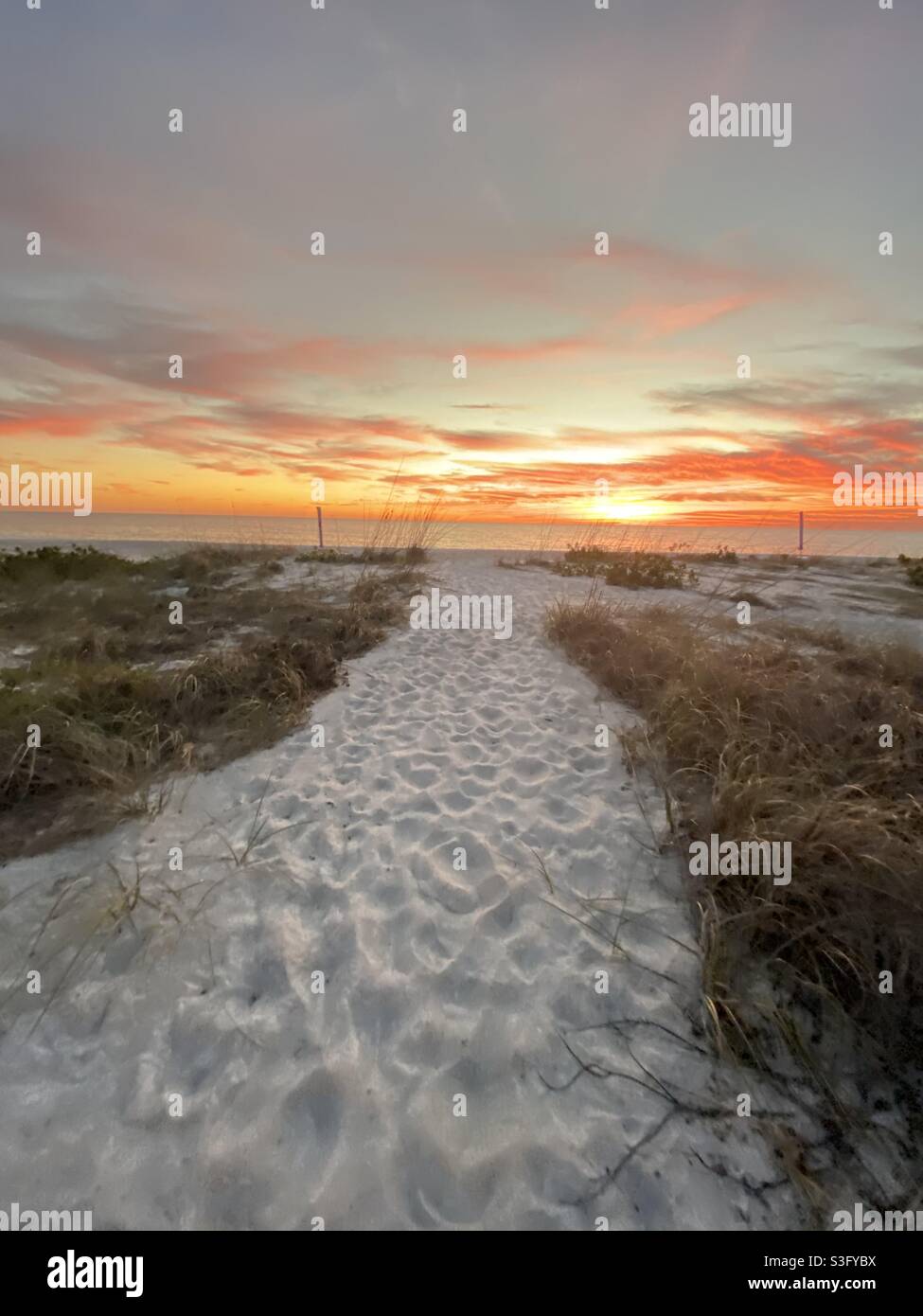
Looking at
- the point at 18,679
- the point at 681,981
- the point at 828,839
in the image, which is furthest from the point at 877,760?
the point at 18,679

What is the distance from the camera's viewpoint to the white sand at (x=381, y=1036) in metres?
2.05

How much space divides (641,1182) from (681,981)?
0.94m

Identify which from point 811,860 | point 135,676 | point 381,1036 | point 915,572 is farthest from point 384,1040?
point 915,572

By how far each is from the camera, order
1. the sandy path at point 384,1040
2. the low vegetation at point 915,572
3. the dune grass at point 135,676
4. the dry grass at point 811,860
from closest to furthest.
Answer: the sandy path at point 384,1040
the dry grass at point 811,860
the dune grass at point 135,676
the low vegetation at point 915,572

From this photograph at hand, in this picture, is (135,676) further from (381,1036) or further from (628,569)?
(628,569)

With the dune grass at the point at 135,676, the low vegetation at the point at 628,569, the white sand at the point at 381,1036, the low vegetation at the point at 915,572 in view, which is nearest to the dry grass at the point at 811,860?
the white sand at the point at 381,1036

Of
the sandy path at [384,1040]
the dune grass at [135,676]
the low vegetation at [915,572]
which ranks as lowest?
the sandy path at [384,1040]

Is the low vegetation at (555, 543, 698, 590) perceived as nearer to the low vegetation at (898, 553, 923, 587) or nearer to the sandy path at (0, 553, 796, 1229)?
the low vegetation at (898, 553, 923, 587)

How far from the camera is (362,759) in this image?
498cm

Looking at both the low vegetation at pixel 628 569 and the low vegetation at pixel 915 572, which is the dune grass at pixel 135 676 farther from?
the low vegetation at pixel 915 572

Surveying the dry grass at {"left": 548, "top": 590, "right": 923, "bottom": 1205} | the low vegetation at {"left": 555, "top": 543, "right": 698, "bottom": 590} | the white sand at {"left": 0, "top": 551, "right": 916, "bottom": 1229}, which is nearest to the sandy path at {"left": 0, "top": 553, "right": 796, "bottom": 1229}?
the white sand at {"left": 0, "top": 551, "right": 916, "bottom": 1229}

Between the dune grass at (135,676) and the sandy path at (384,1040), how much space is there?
0.51 metres

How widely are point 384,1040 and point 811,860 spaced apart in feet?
8.21

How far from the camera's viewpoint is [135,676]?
557cm
